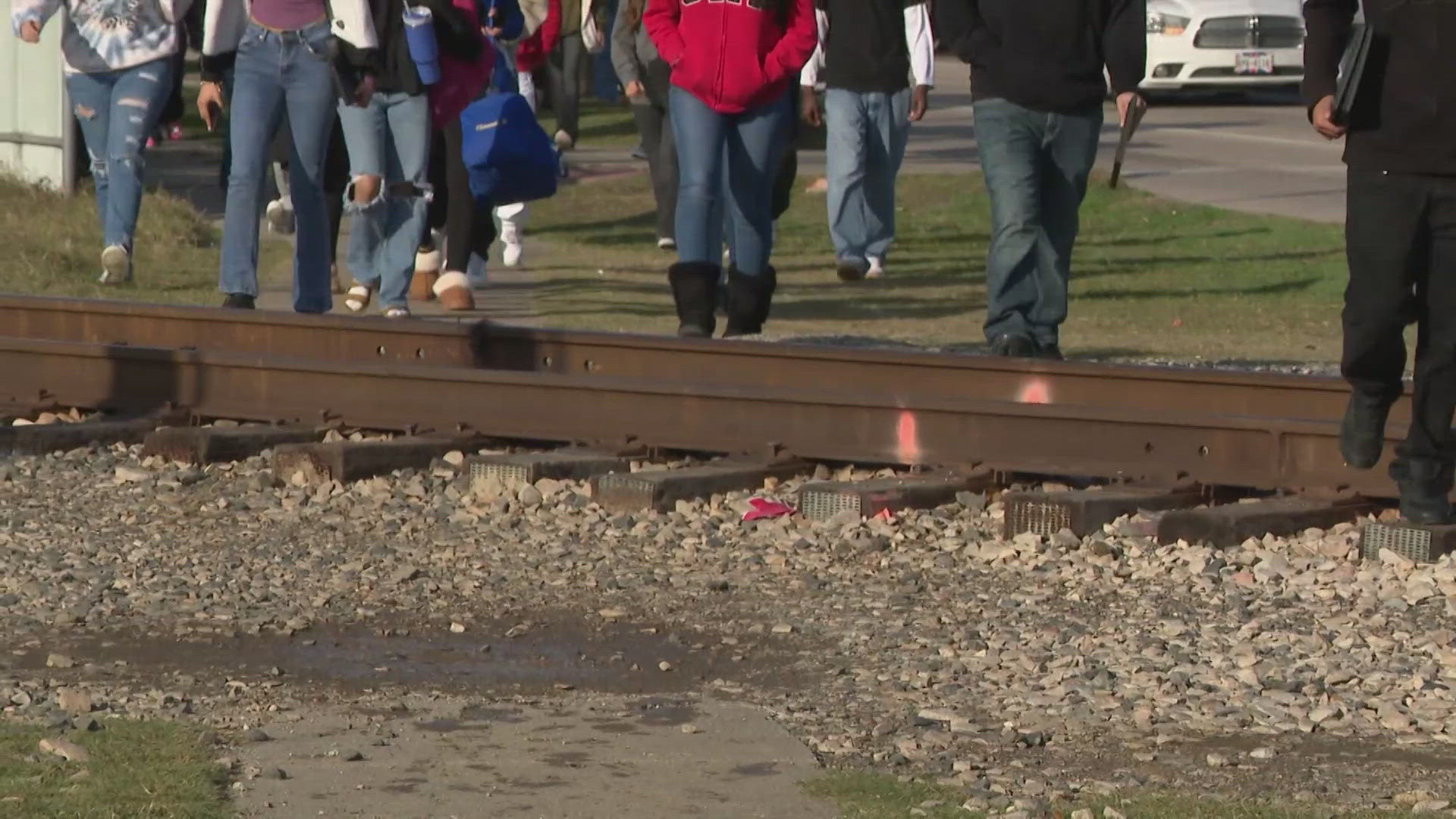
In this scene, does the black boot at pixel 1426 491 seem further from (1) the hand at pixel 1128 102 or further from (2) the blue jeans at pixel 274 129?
(2) the blue jeans at pixel 274 129

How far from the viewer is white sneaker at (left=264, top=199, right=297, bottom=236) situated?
1490cm

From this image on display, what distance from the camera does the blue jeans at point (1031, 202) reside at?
966 cm

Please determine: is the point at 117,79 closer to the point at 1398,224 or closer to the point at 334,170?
the point at 334,170

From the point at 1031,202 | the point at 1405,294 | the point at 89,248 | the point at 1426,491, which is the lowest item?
the point at 1426,491

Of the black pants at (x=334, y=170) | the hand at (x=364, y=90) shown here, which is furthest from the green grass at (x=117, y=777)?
the black pants at (x=334, y=170)

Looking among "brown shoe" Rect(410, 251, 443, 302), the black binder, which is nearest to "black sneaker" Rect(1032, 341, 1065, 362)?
the black binder

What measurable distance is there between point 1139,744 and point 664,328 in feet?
22.4

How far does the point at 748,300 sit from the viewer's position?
11336 millimetres

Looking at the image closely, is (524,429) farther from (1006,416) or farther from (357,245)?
(357,245)

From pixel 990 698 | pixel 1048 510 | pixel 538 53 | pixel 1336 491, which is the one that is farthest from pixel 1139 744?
pixel 538 53

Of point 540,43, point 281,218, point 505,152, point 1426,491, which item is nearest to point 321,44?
point 505,152

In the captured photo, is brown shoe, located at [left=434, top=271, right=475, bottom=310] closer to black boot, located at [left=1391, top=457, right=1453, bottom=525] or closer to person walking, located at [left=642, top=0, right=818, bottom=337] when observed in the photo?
person walking, located at [left=642, top=0, right=818, bottom=337]

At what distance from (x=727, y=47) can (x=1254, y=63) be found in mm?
18178

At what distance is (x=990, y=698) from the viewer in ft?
19.0
